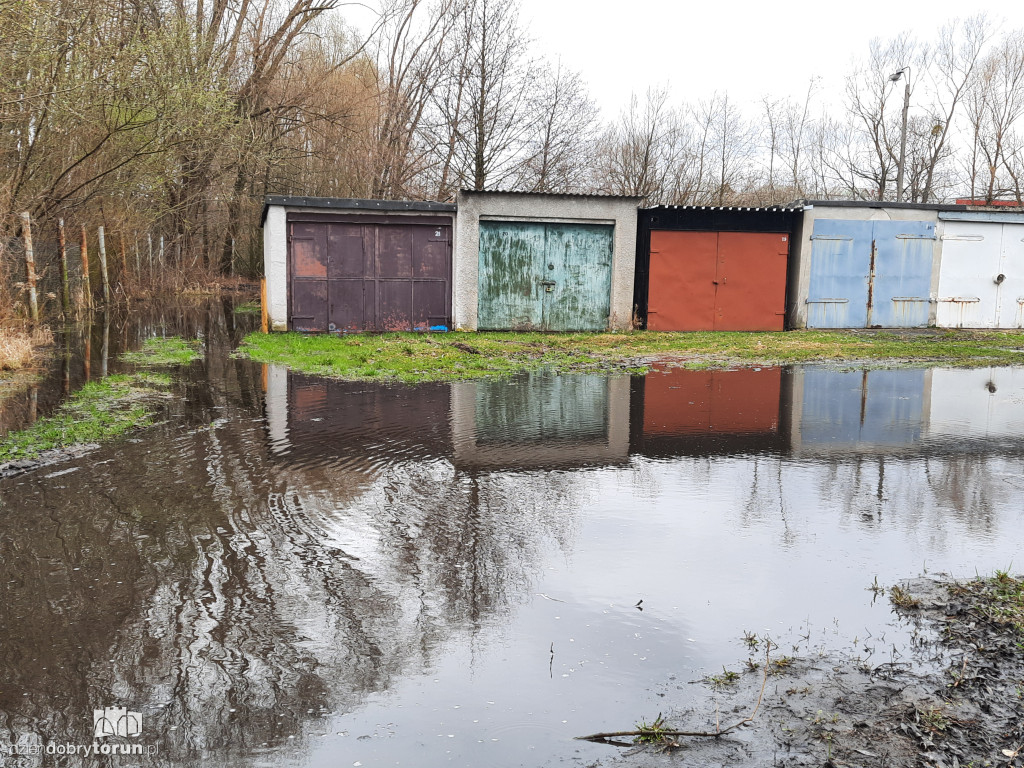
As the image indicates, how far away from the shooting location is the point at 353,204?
57.6 feet

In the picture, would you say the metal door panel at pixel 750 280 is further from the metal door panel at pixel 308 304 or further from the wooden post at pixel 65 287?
the wooden post at pixel 65 287

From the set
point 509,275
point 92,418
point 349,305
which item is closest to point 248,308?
point 349,305

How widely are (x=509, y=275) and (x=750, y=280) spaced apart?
6.03 meters

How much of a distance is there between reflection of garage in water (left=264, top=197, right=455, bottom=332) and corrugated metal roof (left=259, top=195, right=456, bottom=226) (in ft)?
0.07

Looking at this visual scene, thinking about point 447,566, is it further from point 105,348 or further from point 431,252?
point 431,252

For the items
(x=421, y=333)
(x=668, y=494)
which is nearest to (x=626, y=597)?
(x=668, y=494)

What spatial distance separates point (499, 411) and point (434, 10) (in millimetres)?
27756

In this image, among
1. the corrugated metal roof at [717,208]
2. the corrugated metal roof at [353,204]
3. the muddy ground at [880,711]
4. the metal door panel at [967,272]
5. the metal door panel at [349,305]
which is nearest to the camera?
the muddy ground at [880,711]

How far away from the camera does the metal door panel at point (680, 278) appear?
771 inches

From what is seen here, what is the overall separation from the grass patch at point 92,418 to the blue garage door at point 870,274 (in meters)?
15.7

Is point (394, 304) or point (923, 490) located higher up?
point (394, 304)

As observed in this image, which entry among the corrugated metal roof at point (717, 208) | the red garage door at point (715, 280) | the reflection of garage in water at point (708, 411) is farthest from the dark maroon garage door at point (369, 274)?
the reflection of garage in water at point (708, 411)

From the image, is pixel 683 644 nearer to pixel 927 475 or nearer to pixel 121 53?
pixel 927 475

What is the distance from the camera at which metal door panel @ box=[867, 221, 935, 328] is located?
20.4 metres
